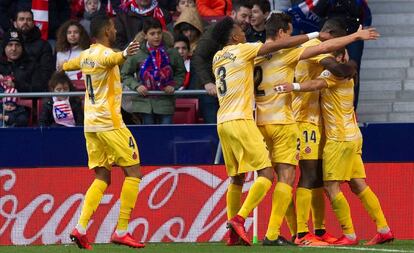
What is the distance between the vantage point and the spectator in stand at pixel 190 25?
62.0 feet

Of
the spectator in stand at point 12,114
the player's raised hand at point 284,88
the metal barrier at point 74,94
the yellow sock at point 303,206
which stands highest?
the player's raised hand at point 284,88

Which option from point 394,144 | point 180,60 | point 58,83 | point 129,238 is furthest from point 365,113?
point 129,238

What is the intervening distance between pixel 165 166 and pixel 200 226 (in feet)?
2.68

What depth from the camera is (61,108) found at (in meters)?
17.4

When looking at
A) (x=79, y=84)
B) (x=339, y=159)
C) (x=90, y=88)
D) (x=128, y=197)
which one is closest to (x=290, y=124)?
(x=339, y=159)

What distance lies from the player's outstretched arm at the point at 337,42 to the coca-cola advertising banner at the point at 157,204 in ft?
9.79

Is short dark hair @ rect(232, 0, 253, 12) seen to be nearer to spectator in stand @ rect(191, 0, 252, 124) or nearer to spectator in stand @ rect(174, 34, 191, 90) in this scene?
spectator in stand @ rect(191, 0, 252, 124)

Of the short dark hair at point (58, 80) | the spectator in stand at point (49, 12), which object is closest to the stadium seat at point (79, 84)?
the short dark hair at point (58, 80)

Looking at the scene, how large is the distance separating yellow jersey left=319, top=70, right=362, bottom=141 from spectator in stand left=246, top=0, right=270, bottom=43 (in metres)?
2.67

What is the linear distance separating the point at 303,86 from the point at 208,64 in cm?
221

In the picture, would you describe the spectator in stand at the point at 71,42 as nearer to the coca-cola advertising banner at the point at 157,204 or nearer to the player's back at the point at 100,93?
the coca-cola advertising banner at the point at 157,204

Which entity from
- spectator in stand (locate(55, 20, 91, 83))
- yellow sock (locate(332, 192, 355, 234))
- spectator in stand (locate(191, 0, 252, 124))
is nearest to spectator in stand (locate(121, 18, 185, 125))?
spectator in stand (locate(191, 0, 252, 124))

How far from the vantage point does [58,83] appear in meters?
17.6

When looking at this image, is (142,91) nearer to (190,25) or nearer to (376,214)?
(190,25)
